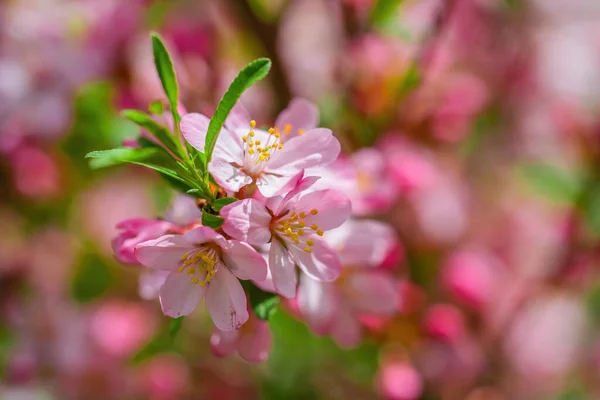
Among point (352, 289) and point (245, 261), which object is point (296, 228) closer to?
point (245, 261)

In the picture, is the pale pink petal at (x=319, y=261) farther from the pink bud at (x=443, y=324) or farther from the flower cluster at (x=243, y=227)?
the pink bud at (x=443, y=324)

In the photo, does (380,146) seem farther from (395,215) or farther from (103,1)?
(103,1)

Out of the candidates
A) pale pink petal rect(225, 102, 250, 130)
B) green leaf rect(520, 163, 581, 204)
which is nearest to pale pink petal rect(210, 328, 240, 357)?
pale pink petal rect(225, 102, 250, 130)

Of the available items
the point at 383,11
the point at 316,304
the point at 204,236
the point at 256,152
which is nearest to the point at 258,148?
the point at 256,152

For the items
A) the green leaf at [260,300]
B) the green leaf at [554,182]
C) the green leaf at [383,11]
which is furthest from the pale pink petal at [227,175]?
the green leaf at [554,182]

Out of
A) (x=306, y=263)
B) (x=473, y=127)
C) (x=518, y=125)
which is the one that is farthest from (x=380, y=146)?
(x=518, y=125)

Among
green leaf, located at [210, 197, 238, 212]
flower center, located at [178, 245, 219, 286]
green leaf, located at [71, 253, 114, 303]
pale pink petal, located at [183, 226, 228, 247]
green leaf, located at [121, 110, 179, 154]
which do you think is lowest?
Result: green leaf, located at [71, 253, 114, 303]

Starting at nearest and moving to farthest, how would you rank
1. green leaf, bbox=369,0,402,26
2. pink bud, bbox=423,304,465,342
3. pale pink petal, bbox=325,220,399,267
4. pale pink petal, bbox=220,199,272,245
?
pale pink petal, bbox=220,199,272,245 → pale pink petal, bbox=325,220,399,267 → green leaf, bbox=369,0,402,26 → pink bud, bbox=423,304,465,342

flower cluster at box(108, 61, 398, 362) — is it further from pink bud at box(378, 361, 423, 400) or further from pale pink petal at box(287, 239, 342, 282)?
pink bud at box(378, 361, 423, 400)
